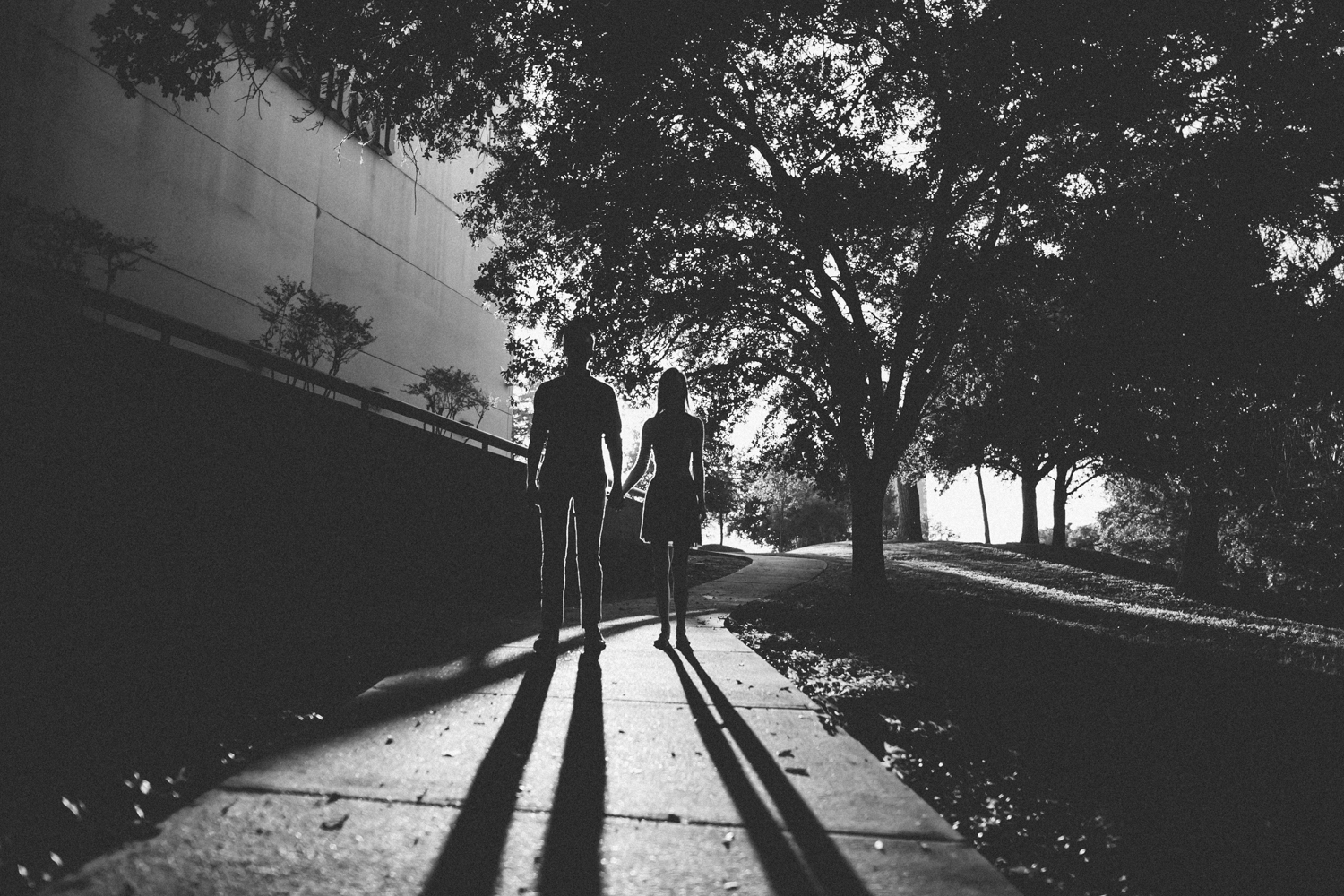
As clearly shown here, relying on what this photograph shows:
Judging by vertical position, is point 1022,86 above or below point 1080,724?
above

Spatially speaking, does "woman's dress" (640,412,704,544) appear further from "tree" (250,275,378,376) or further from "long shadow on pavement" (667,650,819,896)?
"tree" (250,275,378,376)

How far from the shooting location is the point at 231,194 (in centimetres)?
1520

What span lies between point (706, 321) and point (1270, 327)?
754 centimetres

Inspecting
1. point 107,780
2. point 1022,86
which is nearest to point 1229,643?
point 1022,86

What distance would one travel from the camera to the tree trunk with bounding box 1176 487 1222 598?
17656 mm

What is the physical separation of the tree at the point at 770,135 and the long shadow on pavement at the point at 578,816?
19.7 ft

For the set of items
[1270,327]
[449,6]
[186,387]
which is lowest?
[186,387]

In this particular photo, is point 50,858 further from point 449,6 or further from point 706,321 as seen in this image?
point 706,321

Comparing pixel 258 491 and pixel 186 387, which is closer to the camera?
pixel 186 387

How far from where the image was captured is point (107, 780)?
2.46 metres

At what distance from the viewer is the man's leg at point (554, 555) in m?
4.83

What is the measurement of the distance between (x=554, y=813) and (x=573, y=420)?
2.90 metres

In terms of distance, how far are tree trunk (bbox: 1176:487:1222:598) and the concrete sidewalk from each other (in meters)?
18.2

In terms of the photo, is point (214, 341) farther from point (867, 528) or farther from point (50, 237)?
point (867, 528)
